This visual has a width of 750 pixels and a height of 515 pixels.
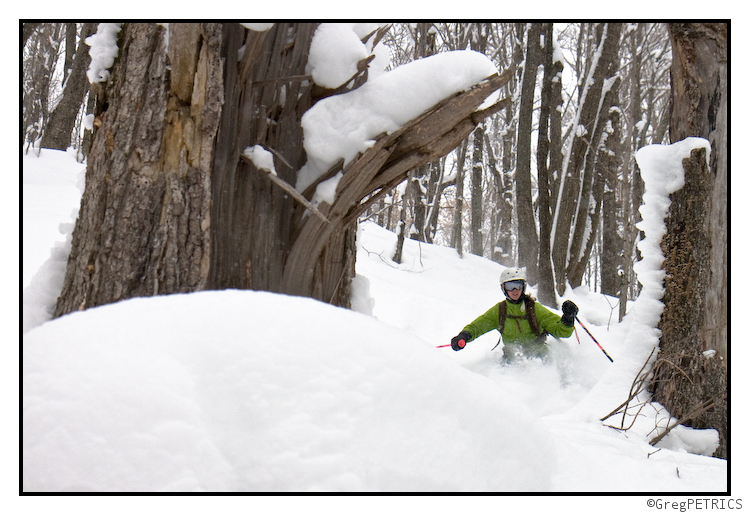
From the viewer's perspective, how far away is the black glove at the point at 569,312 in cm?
454

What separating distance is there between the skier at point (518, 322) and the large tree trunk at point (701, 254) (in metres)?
1.99

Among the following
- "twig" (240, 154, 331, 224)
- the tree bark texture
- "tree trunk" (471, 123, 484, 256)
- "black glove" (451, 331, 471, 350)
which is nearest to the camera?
the tree bark texture

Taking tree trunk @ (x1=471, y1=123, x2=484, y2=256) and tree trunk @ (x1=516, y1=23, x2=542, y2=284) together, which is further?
tree trunk @ (x1=471, y1=123, x2=484, y2=256)

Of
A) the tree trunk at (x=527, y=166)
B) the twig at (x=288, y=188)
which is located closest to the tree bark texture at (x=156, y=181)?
the twig at (x=288, y=188)

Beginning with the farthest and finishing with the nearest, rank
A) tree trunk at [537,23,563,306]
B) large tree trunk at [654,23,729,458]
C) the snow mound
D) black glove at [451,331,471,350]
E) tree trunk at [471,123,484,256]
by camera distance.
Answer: tree trunk at [471,123,484,256]
tree trunk at [537,23,563,306]
black glove at [451,331,471,350]
large tree trunk at [654,23,729,458]
the snow mound

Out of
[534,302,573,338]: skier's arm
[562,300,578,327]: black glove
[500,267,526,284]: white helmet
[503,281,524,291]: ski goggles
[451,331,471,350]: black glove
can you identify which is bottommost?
[451,331,471,350]: black glove

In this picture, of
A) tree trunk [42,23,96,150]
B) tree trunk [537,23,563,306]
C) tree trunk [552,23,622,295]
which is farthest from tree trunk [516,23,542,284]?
tree trunk [42,23,96,150]

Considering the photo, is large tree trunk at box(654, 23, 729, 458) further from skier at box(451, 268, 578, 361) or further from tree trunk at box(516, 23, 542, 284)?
tree trunk at box(516, 23, 542, 284)

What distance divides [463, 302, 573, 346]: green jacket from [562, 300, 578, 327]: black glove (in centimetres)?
20

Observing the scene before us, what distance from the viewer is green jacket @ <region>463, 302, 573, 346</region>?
4.98 meters

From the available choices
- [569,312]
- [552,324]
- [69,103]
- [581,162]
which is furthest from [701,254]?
[69,103]

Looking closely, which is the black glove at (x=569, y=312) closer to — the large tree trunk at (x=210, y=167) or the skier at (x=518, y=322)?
the skier at (x=518, y=322)

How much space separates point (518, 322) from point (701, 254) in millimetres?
2312

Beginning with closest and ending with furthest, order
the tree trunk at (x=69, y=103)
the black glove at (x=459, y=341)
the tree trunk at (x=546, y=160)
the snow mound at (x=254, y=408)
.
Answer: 1. the snow mound at (x=254, y=408)
2. the black glove at (x=459, y=341)
3. the tree trunk at (x=546, y=160)
4. the tree trunk at (x=69, y=103)
